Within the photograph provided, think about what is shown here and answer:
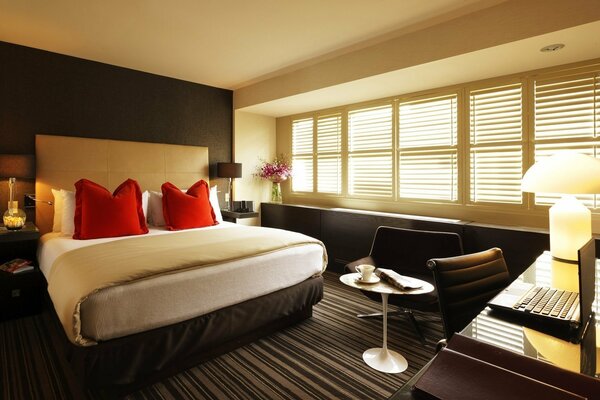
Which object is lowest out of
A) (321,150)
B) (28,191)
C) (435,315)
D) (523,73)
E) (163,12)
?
(435,315)

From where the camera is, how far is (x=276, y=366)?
2312 millimetres

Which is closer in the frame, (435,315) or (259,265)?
(259,265)

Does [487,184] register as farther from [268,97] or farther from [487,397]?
[487,397]

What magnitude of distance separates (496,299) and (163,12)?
3.05 meters

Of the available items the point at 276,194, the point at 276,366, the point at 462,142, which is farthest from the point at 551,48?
the point at 276,194

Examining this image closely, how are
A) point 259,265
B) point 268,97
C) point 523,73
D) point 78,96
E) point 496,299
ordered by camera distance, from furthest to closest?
point 268,97, point 78,96, point 523,73, point 259,265, point 496,299

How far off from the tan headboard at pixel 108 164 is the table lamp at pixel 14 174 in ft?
0.63

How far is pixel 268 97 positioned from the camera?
4.48 m

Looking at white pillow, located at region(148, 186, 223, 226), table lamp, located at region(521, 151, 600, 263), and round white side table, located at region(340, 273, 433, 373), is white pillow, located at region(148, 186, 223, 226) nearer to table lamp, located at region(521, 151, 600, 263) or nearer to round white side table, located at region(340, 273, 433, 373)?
round white side table, located at region(340, 273, 433, 373)

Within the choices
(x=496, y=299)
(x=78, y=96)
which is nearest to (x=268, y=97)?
(x=78, y=96)

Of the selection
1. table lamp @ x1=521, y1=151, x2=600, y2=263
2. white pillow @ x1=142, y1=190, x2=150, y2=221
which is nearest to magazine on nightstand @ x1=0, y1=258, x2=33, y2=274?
white pillow @ x1=142, y1=190, x2=150, y2=221

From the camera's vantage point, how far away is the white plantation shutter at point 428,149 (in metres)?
3.67

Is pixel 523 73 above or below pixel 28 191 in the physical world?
above

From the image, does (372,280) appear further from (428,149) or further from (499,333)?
(428,149)
